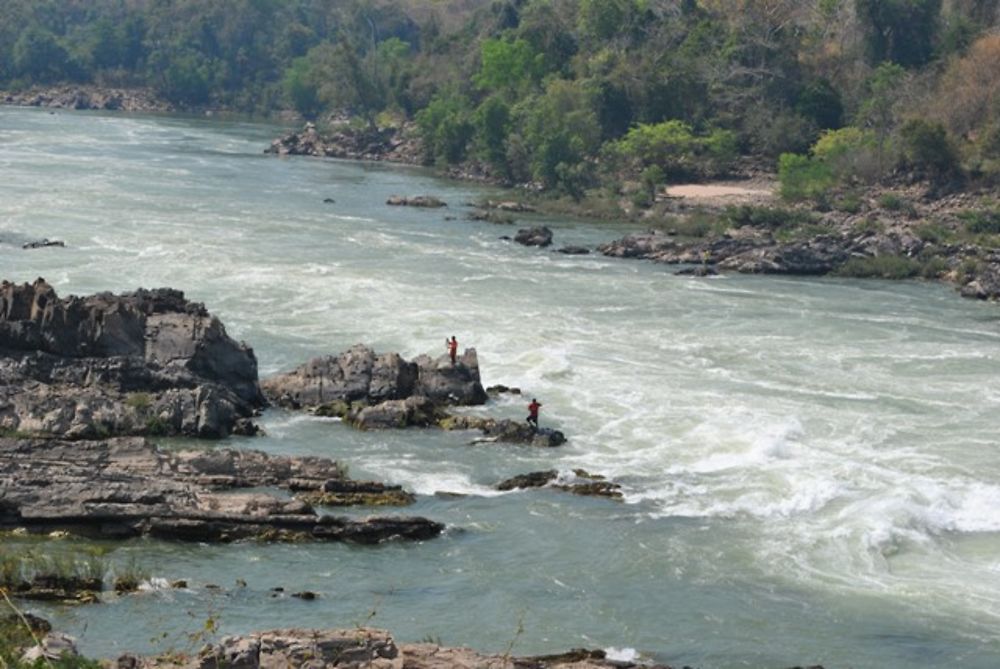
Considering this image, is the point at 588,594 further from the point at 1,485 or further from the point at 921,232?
the point at 921,232

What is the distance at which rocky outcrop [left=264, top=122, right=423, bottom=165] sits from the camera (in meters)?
110

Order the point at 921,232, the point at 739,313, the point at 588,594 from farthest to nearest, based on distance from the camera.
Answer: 1. the point at 921,232
2. the point at 739,313
3. the point at 588,594

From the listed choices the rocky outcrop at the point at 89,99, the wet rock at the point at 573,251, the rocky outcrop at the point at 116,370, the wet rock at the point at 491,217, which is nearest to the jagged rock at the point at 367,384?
the rocky outcrop at the point at 116,370

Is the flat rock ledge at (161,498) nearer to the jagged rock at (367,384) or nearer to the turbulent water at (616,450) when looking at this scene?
the turbulent water at (616,450)

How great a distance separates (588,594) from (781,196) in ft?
185

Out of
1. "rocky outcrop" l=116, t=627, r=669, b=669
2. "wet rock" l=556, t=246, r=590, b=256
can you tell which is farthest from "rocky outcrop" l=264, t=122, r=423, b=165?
"rocky outcrop" l=116, t=627, r=669, b=669

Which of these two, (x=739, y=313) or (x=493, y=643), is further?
(x=739, y=313)

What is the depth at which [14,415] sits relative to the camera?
3409 cm

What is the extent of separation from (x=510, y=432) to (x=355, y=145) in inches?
3104

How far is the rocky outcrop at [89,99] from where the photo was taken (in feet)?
489

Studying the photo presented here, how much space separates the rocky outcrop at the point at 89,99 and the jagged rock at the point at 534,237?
8930cm

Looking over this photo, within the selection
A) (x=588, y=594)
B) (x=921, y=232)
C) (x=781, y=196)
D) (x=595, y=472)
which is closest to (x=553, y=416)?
(x=595, y=472)

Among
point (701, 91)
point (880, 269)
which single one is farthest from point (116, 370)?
point (701, 91)

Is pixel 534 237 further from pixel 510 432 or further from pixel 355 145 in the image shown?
pixel 355 145
